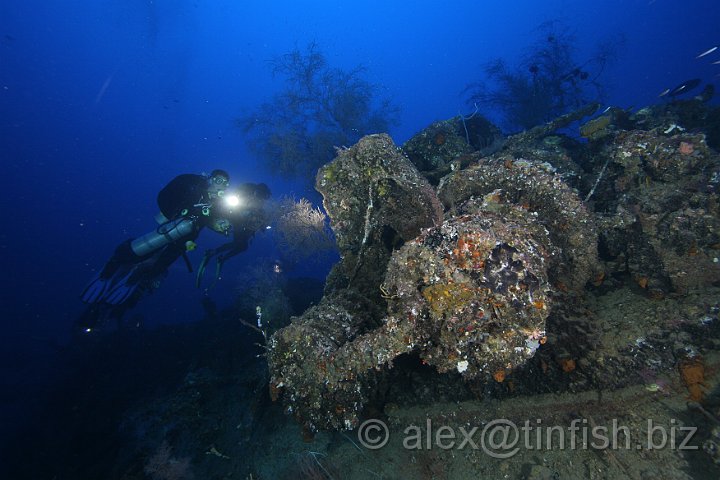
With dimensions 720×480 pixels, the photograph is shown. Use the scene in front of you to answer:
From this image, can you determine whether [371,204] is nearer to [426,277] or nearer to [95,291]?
[426,277]

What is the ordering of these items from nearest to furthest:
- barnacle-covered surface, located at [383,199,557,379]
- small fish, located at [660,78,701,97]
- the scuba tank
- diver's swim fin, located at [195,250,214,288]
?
barnacle-covered surface, located at [383,199,557,379] < small fish, located at [660,78,701,97] < diver's swim fin, located at [195,250,214,288] < the scuba tank

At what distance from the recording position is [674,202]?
4375mm

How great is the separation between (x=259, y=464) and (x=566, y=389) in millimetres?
4164

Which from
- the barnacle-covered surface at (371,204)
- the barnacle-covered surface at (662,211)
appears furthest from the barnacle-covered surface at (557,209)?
→ the barnacle-covered surface at (371,204)

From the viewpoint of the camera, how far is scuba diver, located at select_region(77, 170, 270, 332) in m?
9.41

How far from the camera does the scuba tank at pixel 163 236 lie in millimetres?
9664

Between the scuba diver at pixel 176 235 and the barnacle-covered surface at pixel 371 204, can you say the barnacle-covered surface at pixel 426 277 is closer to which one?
the barnacle-covered surface at pixel 371 204

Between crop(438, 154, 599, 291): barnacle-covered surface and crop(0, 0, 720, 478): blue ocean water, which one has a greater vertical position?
crop(0, 0, 720, 478): blue ocean water

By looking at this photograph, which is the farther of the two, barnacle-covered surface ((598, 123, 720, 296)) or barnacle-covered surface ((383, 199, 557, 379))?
barnacle-covered surface ((598, 123, 720, 296))

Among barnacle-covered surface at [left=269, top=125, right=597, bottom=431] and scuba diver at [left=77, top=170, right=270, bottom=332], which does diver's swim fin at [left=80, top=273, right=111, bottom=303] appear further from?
barnacle-covered surface at [left=269, top=125, right=597, bottom=431]

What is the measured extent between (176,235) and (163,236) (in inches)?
16.1

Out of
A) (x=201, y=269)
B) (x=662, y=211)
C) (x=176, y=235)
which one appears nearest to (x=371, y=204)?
(x=662, y=211)

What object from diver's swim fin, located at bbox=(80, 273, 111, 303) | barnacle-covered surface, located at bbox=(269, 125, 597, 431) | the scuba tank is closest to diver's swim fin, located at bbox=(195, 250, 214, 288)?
the scuba tank

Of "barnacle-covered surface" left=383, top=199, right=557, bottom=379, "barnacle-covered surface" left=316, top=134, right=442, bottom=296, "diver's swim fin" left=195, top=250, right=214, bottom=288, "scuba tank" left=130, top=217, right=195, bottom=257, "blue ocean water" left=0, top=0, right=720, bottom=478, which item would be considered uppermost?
"blue ocean water" left=0, top=0, right=720, bottom=478
